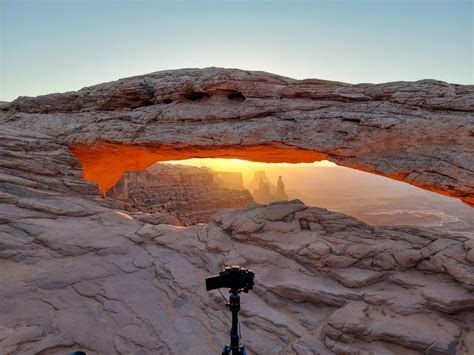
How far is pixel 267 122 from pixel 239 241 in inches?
189

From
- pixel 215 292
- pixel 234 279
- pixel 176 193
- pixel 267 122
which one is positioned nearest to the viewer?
pixel 234 279

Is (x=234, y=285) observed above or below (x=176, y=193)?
above

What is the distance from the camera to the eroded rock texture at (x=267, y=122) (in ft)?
34.6

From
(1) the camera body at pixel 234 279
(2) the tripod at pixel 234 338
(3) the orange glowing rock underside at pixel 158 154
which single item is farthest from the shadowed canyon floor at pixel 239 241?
(1) the camera body at pixel 234 279

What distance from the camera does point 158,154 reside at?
1565cm

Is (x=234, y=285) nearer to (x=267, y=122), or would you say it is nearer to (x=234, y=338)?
(x=234, y=338)

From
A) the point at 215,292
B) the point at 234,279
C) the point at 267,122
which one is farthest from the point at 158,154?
the point at 234,279

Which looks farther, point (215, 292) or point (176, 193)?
point (176, 193)

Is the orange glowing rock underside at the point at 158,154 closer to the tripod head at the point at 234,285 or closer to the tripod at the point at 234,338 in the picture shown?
the tripod head at the point at 234,285

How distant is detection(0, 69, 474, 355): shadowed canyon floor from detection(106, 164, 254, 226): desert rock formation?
16.1 meters

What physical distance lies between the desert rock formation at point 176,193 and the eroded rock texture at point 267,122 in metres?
14.3

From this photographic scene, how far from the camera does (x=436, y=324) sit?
23.6ft

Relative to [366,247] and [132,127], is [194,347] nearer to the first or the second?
Answer: [366,247]

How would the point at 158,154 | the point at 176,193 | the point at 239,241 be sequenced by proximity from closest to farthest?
the point at 239,241 → the point at 158,154 → the point at 176,193
